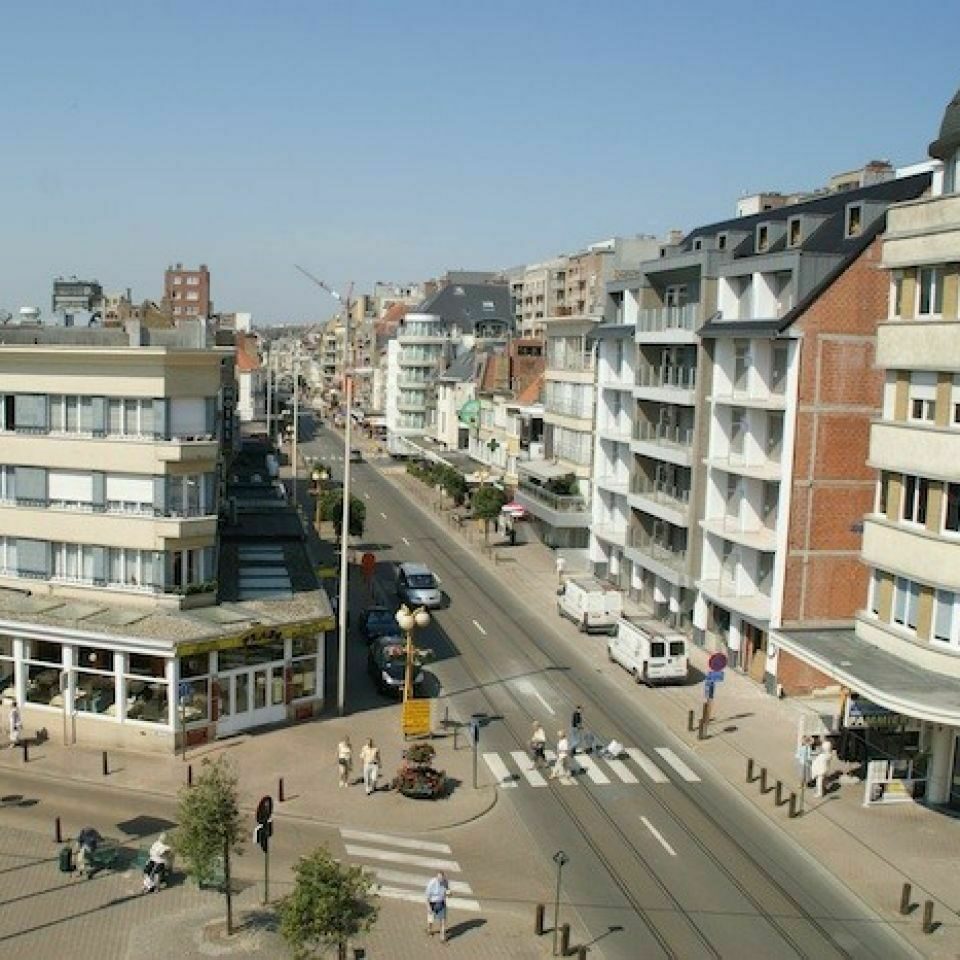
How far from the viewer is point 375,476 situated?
109562 millimetres

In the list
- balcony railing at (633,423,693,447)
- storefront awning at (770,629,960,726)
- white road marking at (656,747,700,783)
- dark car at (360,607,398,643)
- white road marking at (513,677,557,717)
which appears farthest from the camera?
balcony railing at (633,423,693,447)

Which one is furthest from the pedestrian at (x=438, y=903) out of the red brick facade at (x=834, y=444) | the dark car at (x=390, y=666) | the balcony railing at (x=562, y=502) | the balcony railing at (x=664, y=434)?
the balcony railing at (x=562, y=502)

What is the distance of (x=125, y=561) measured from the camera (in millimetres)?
36125

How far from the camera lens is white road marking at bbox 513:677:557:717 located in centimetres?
3934

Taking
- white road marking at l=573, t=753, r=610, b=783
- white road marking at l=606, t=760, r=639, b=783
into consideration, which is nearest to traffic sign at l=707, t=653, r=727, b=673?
white road marking at l=606, t=760, r=639, b=783

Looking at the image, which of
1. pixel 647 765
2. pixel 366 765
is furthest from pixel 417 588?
pixel 366 765

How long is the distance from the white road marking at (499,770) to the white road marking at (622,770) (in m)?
3.21

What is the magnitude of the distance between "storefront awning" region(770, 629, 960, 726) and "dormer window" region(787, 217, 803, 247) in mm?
16231

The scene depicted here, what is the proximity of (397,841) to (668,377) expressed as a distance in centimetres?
2994

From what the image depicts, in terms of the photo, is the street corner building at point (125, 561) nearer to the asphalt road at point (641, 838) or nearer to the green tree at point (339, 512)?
the asphalt road at point (641, 838)

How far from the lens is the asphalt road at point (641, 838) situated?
77.4ft

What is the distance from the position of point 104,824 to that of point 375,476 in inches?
3205

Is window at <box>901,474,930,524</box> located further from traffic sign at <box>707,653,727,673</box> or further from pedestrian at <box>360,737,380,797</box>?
pedestrian at <box>360,737,380,797</box>

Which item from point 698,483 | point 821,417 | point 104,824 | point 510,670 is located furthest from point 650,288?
point 104,824
